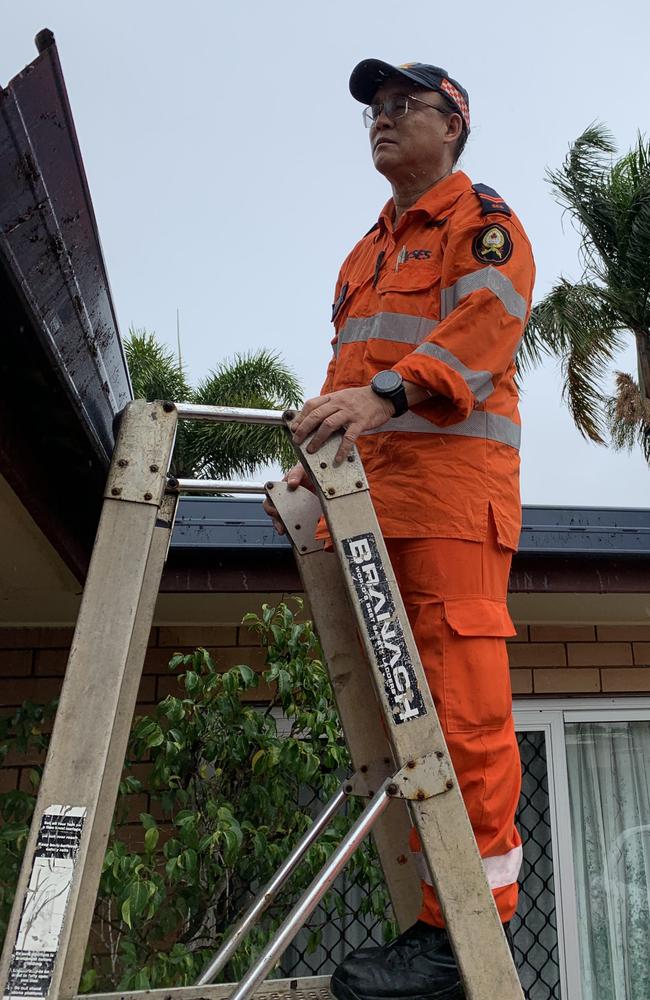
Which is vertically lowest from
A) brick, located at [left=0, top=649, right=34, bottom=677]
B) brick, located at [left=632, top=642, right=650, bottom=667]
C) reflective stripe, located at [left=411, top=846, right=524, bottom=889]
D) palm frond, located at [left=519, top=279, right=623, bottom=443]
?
reflective stripe, located at [left=411, top=846, right=524, bottom=889]

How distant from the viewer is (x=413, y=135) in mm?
2342

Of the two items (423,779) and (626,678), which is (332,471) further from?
(626,678)

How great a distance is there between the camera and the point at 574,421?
647 inches

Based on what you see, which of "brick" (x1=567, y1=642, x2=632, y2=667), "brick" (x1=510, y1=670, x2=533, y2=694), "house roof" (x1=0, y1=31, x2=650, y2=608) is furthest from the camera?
"brick" (x1=567, y1=642, x2=632, y2=667)

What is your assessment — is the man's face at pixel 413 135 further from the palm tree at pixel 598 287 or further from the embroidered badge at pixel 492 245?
the palm tree at pixel 598 287

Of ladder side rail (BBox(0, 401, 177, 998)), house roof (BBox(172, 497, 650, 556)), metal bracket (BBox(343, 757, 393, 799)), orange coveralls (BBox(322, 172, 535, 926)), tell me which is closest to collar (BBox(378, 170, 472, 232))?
orange coveralls (BBox(322, 172, 535, 926))

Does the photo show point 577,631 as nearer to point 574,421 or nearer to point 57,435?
point 57,435

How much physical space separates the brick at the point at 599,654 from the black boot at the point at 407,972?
367 centimetres

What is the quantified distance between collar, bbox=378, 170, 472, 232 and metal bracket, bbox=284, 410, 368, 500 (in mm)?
757

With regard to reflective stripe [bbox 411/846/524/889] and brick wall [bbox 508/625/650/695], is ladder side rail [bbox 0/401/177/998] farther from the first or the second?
brick wall [bbox 508/625/650/695]

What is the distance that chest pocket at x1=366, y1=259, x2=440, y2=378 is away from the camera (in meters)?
2.18

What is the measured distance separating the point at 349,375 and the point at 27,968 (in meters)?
1.39

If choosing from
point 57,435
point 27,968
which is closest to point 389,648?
point 27,968

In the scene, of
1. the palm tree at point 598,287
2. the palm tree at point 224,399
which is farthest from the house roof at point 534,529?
the palm tree at point 224,399
